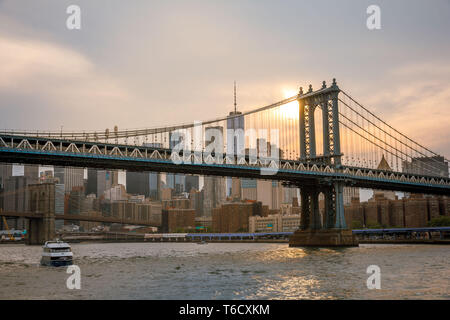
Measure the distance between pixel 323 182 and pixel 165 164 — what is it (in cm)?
2902

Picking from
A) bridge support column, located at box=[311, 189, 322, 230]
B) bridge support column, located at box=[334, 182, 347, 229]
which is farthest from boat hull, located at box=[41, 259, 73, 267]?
bridge support column, located at box=[311, 189, 322, 230]

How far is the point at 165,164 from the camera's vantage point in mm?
82688

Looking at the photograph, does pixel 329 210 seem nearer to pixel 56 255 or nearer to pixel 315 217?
pixel 315 217

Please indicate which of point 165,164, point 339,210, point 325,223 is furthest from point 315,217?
point 165,164

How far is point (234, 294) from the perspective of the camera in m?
35.7

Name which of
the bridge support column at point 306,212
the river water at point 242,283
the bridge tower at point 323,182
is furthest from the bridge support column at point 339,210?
the river water at point 242,283

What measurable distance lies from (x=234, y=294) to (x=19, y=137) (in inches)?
1860

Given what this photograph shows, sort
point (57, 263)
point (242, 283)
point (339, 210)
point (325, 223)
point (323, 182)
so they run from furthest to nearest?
point (325, 223) < point (323, 182) < point (339, 210) < point (57, 263) < point (242, 283)

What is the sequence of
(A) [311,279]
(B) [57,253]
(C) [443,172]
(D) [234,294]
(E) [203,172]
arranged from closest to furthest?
(D) [234,294]
(A) [311,279]
(B) [57,253]
(E) [203,172]
(C) [443,172]

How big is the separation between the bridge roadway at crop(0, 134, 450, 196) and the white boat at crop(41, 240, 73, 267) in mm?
16070

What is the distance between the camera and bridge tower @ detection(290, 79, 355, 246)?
94188 mm
